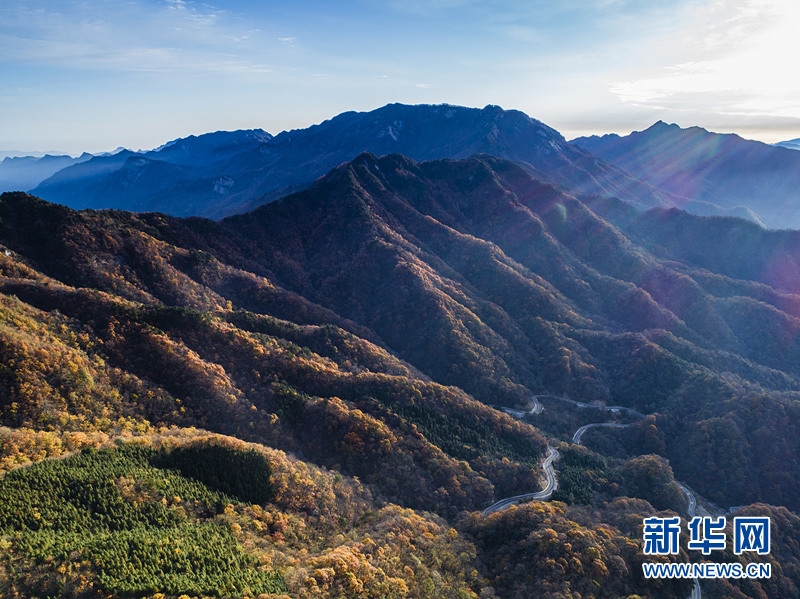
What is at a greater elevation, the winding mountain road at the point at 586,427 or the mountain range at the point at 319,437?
the mountain range at the point at 319,437

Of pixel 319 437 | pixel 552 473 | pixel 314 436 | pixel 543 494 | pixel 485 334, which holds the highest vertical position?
pixel 485 334

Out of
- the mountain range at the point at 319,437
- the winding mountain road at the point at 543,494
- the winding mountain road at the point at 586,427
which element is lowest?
the winding mountain road at the point at 586,427

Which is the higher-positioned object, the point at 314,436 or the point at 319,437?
the point at 314,436

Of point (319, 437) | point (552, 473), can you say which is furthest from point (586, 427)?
point (319, 437)

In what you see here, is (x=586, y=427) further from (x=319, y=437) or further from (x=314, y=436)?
(x=314, y=436)

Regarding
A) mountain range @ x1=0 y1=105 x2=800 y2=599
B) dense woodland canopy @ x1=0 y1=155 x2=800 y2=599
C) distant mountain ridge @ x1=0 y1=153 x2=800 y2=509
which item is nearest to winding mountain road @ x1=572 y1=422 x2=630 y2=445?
mountain range @ x1=0 y1=105 x2=800 y2=599

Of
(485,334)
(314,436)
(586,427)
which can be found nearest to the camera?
(314,436)

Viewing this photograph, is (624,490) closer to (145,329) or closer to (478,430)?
(478,430)

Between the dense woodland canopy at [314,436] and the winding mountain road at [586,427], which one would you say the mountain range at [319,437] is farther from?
the winding mountain road at [586,427]

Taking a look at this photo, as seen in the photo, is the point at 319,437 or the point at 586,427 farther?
the point at 586,427

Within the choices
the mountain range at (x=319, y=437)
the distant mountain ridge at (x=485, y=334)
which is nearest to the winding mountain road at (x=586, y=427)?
the mountain range at (x=319, y=437)
